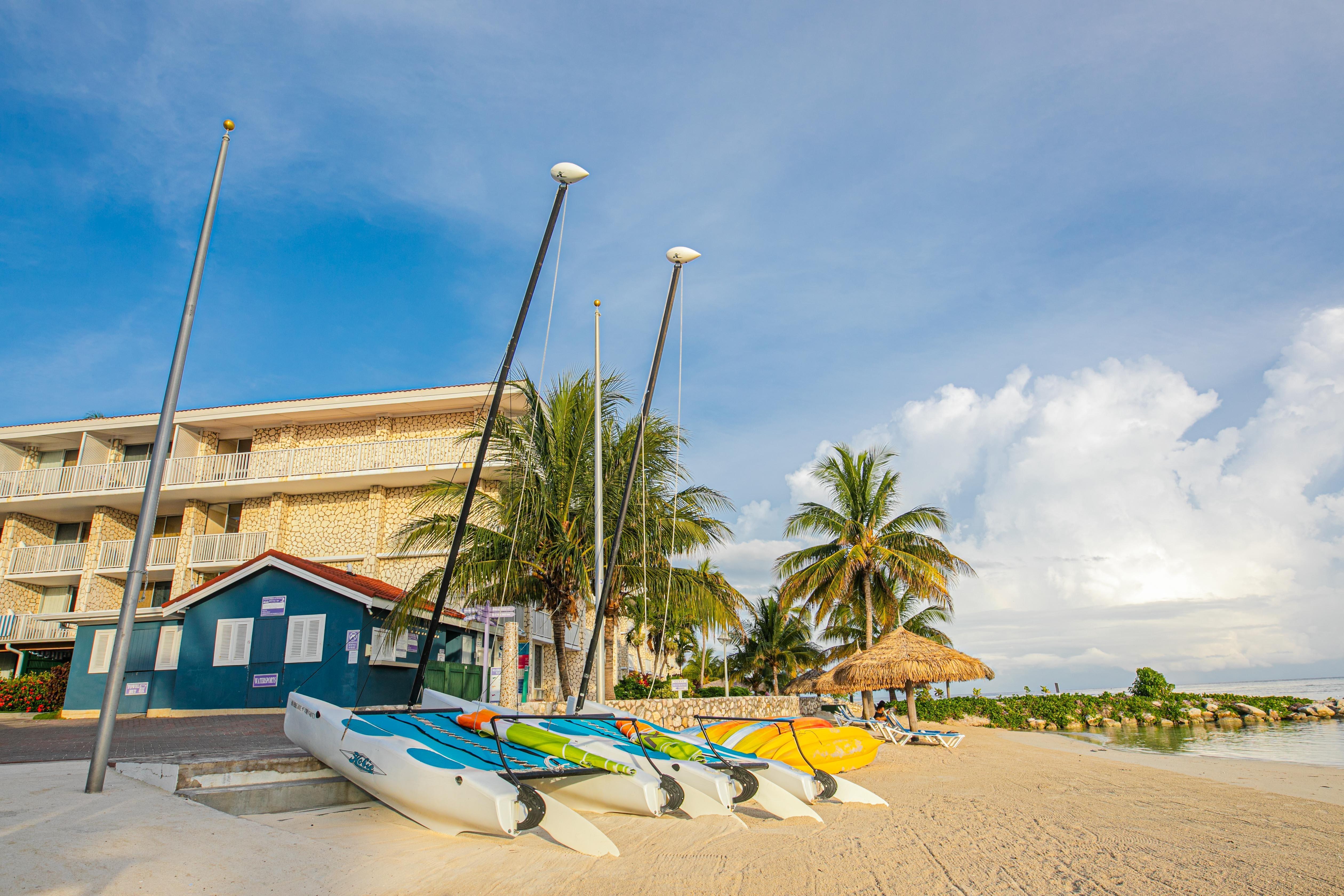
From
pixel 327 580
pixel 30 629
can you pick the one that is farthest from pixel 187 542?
pixel 327 580

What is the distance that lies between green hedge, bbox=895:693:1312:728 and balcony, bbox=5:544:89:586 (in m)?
30.4

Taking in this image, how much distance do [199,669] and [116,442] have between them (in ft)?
44.3

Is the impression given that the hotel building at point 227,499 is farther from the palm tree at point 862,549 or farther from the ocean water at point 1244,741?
the ocean water at point 1244,741

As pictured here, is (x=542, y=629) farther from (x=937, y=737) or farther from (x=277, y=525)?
(x=937, y=737)

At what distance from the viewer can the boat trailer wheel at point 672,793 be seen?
7.68 metres

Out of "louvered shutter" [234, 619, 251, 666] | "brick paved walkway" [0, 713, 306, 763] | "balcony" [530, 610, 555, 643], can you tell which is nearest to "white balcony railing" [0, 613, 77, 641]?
"brick paved walkway" [0, 713, 306, 763]

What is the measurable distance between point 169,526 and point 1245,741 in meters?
37.2

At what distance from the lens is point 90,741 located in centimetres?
1140

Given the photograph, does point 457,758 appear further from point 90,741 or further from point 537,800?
point 90,741

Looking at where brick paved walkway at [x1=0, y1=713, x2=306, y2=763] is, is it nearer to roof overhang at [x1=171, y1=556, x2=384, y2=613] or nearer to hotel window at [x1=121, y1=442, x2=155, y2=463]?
roof overhang at [x1=171, y1=556, x2=384, y2=613]

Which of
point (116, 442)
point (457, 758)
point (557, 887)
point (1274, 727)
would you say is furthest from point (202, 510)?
point (1274, 727)

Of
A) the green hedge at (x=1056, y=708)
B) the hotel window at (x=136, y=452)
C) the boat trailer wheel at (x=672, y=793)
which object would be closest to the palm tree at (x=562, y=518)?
the boat trailer wheel at (x=672, y=793)

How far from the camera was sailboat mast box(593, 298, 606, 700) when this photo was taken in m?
14.0

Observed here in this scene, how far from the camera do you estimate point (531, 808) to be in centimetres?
619
